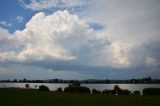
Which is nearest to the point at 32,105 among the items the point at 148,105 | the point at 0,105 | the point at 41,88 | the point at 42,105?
the point at 42,105

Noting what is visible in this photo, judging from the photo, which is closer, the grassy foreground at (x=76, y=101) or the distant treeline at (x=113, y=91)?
the grassy foreground at (x=76, y=101)

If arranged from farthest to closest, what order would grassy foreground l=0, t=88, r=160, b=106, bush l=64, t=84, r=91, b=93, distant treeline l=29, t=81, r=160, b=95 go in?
bush l=64, t=84, r=91, b=93 → distant treeline l=29, t=81, r=160, b=95 → grassy foreground l=0, t=88, r=160, b=106

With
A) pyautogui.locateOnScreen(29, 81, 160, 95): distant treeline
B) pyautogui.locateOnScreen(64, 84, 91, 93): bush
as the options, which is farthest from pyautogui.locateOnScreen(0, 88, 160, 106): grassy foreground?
pyautogui.locateOnScreen(64, 84, 91, 93): bush

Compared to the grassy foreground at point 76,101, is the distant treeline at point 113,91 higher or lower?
higher

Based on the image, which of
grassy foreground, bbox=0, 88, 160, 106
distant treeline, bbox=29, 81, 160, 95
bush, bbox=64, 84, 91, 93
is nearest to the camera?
grassy foreground, bbox=0, 88, 160, 106

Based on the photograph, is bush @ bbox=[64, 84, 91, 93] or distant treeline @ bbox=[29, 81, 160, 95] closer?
distant treeline @ bbox=[29, 81, 160, 95]

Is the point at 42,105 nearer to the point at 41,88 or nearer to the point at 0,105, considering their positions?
the point at 0,105

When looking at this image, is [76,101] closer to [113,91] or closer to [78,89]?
[113,91]

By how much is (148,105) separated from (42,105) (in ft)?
38.7

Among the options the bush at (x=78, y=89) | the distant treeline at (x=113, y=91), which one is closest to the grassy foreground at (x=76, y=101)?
the distant treeline at (x=113, y=91)

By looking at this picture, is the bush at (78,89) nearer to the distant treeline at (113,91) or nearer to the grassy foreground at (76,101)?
the distant treeline at (113,91)

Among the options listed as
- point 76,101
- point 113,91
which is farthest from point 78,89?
point 76,101

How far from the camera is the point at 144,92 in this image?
5609cm

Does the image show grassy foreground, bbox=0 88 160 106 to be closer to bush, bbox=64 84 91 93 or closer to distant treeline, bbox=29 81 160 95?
distant treeline, bbox=29 81 160 95
